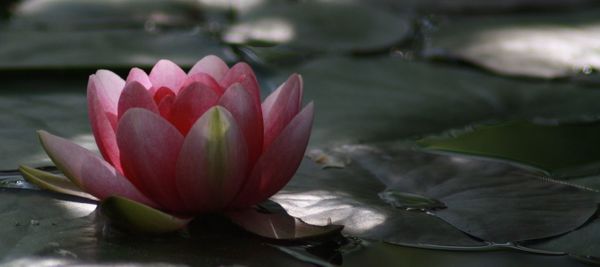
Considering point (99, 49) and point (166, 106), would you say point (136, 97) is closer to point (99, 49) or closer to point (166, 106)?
point (166, 106)

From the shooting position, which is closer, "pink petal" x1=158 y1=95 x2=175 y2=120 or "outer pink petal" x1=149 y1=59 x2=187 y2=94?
"pink petal" x1=158 y1=95 x2=175 y2=120

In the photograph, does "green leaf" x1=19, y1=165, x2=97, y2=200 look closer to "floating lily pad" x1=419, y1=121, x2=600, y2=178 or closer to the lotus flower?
the lotus flower

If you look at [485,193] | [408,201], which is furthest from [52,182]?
[485,193]

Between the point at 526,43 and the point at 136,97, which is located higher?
the point at 526,43

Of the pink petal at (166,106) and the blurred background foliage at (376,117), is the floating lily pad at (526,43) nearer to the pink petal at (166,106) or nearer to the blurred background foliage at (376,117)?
the blurred background foliage at (376,117)

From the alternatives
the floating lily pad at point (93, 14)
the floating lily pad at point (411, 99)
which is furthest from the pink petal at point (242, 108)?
the floating lily pad at point (93, 14)

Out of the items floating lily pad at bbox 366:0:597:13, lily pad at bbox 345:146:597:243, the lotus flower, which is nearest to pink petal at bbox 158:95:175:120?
the lotus flower
